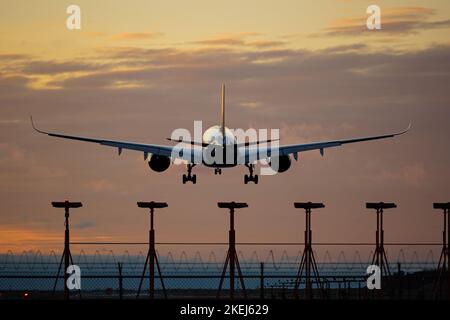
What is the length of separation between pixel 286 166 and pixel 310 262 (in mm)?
39326

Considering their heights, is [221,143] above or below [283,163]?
above

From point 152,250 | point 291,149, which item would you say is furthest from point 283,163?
point 152,250

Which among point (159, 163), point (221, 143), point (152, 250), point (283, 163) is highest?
point (221, 143)

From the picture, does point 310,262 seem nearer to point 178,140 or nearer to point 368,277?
point 368,277

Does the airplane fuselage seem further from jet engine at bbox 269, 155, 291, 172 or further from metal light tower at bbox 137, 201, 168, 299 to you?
metal light tower at bbox 137, 201, 168, 299

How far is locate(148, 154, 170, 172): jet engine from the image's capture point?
4146 inches

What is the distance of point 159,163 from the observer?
4156 inches

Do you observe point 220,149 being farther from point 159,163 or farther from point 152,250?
point 152,250

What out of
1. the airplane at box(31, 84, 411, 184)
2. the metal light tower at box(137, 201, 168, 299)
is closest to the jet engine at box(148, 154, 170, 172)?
the airplane at box(31, 84, 411, 184)

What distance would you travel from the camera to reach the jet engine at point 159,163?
105312 mm

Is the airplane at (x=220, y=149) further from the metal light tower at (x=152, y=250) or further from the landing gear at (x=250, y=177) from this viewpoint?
the metal light tower at (x=152, y=250)

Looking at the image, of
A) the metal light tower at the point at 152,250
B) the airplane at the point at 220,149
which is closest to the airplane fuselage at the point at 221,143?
the airplane at the point at 220,149

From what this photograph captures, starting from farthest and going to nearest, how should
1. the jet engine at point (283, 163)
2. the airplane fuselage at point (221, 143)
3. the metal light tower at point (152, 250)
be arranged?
the jet engine at point (283, 163) → the airplane fuselage at point (221, 143) → the metal light tower at point (152, 250)
